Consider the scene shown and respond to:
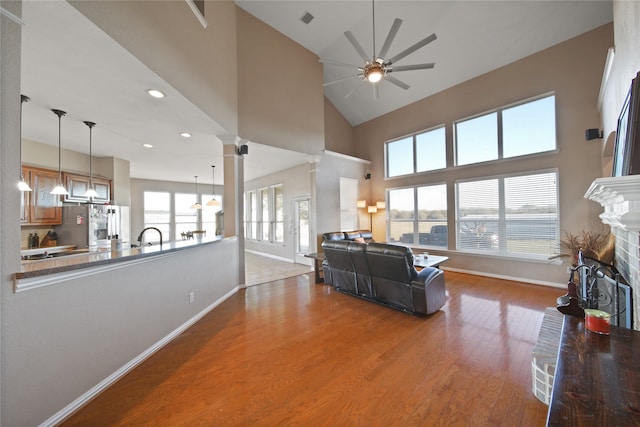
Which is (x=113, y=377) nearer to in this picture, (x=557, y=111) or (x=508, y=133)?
(x=508, y=133)

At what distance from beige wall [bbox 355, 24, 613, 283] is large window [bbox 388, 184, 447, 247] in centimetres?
26

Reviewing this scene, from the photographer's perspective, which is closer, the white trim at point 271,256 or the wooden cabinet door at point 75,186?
the wooden cabinet door at point 75,186

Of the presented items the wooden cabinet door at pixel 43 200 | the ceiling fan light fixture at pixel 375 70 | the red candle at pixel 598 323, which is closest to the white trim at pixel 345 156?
the ceiling fan light fixture at pixel 375 70

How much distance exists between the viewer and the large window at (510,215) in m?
4.63

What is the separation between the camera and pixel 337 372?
2.14m

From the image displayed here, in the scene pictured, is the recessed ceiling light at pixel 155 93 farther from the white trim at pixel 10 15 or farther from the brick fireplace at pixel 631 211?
the brick fireplace at pixel 631 211

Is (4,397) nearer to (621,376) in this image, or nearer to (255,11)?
(621,376)

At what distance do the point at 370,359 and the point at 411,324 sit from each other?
1.00 meters

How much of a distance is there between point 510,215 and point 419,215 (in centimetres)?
200

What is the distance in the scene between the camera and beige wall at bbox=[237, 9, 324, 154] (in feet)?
15.3

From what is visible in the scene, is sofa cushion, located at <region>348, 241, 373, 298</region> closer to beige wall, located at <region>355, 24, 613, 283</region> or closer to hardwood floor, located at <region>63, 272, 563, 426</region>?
hardwood floor, located at <region>63, 272, 563, 426</region>

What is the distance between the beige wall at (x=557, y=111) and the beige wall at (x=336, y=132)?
282 cm

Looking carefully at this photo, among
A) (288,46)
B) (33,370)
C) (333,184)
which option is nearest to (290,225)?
(333,184)

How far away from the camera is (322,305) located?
3709 millimetres
